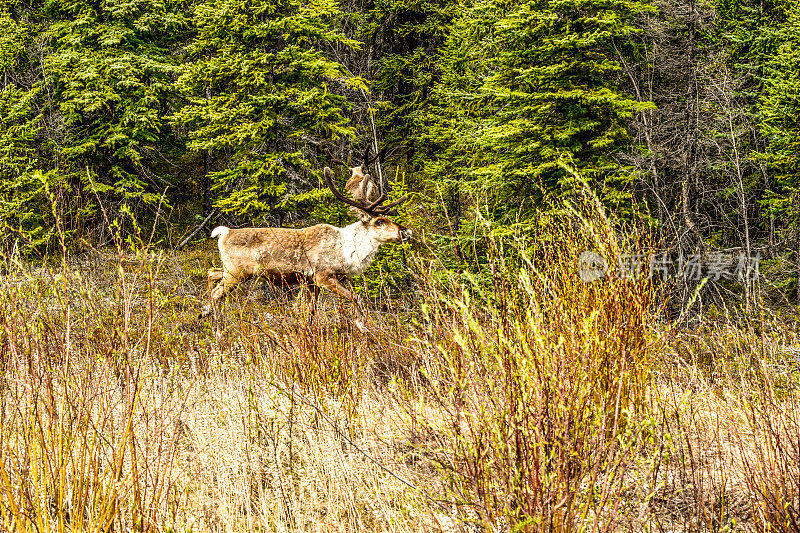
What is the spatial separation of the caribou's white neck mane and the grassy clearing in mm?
3301

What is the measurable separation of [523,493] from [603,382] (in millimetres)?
845

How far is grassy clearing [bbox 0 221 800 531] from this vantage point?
6.29 ft

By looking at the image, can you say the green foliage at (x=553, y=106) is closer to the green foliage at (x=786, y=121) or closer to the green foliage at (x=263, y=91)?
the green foliage at (x=786, y=121)

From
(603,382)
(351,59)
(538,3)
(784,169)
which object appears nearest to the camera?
(603,382)

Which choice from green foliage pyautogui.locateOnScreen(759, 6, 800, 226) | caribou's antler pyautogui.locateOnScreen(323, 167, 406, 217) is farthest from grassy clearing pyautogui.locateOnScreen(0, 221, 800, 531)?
green foliage pyautogui.locateOnScreen(759, 6, 800, 226)

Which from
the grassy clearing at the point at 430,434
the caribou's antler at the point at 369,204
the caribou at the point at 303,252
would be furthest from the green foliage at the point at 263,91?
the grassy clearing at the point at 430,434

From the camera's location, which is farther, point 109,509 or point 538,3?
point 538,3

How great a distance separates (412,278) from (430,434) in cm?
632

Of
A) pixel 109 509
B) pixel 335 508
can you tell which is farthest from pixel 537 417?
pixel 109 509

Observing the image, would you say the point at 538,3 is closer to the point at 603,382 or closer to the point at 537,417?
the point at 603,382

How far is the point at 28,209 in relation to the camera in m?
13.1

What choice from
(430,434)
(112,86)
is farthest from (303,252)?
(112,86)

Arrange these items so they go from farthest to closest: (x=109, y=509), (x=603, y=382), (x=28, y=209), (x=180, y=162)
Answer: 1. (x=180, y=162)
2. (x=28, y=209)
3. (x=603, y=382)
4. (x=109, y=509)

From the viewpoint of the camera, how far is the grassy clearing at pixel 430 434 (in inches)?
75.5
